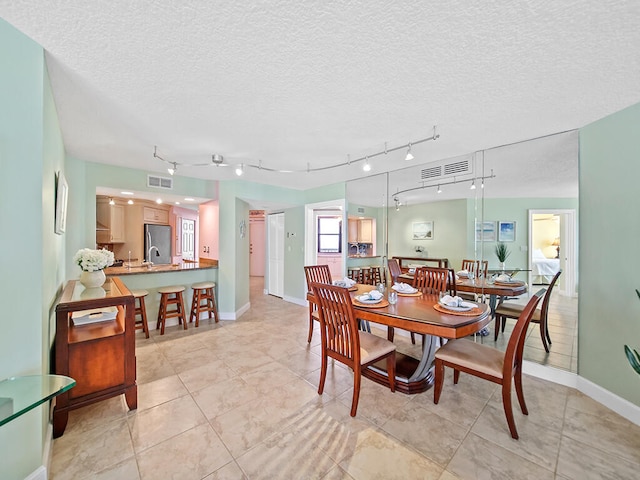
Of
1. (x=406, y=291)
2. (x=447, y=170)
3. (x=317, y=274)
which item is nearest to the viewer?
(x=406, y=291)

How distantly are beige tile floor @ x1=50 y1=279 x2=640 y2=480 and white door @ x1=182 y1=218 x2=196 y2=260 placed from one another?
4.79 metres

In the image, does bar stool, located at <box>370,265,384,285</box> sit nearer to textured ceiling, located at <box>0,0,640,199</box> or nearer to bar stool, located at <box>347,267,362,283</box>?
bar stool, located at <box>347,267,362,283</box>

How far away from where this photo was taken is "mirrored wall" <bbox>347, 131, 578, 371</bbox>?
2.55 m

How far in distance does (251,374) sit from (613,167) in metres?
3.71

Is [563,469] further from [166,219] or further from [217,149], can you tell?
[166,219]

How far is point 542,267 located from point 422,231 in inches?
54.8

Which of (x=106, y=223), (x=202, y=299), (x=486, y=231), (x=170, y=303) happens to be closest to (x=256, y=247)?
(x=106, y=223)

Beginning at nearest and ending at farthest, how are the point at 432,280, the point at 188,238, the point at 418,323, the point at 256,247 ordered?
the point at 418,323, the point at 432,280, the point at 188,238, the point at 256,247

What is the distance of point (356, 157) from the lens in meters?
3.18

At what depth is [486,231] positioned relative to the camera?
3.10 meters

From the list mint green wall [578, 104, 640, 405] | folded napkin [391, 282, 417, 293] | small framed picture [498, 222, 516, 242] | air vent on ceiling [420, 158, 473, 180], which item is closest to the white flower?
folded napkin [391, 282, 417, 293]

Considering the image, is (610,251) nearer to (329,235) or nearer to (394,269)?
(394,269)

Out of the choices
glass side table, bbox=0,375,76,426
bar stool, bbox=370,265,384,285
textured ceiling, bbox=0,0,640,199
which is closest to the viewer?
glass side table, bbox=0,375,76,426

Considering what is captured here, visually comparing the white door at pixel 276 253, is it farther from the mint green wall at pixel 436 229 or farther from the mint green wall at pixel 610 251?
the mint green wall at pixel 610 251
